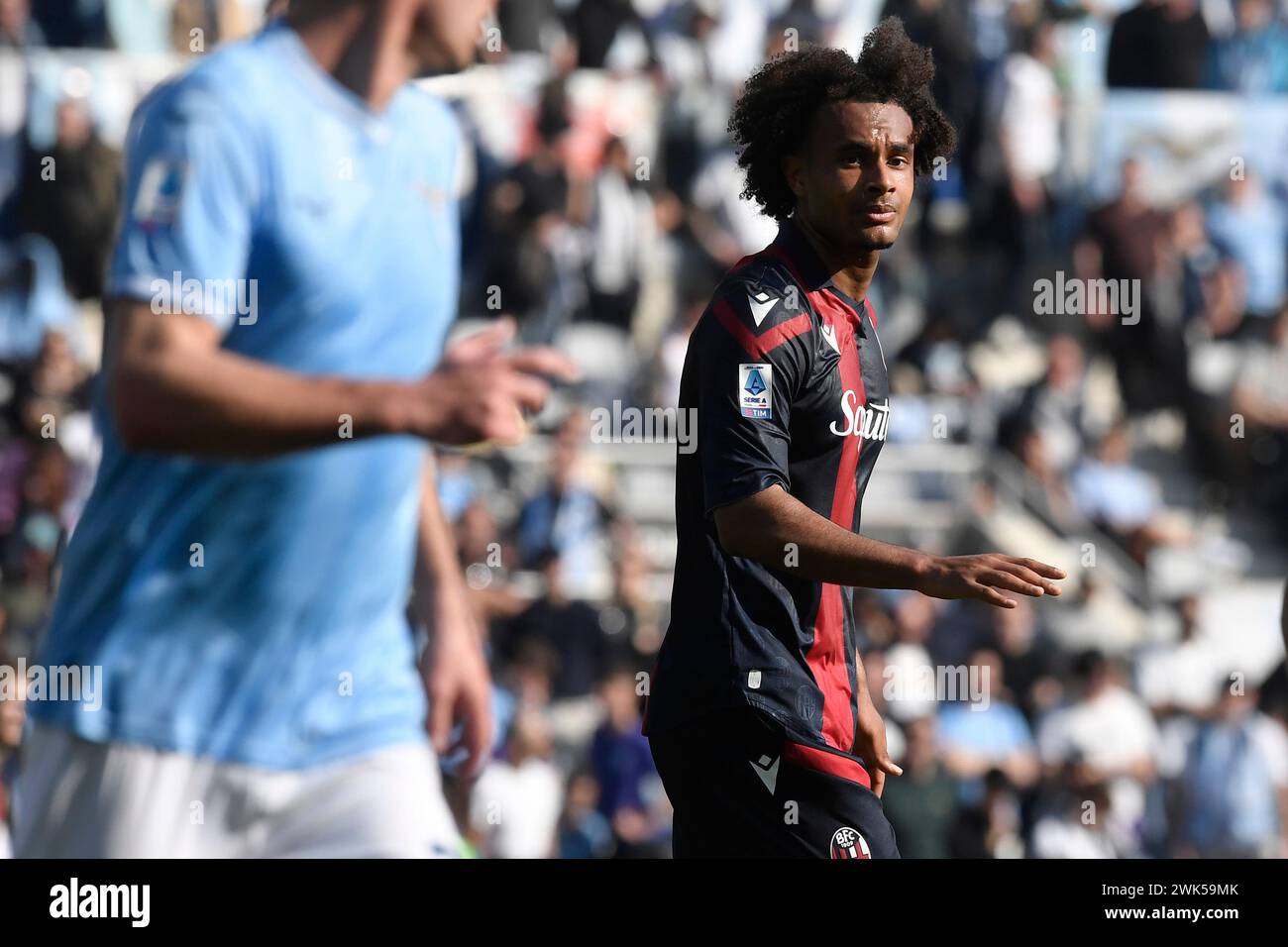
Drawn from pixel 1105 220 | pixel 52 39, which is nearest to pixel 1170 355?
pixel 1105 220

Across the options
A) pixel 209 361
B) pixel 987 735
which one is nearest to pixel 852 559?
pixel 209 361

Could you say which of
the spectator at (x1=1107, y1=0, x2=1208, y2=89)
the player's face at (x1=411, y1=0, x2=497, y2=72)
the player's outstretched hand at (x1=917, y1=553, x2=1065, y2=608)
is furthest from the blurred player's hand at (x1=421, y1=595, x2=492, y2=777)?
the spectator at (x1=1107, y1=0, x2=1208, y2=89)

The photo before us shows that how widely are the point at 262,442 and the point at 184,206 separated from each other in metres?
0.39

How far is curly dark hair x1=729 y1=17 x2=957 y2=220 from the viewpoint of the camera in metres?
3.68

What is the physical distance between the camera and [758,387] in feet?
11.2

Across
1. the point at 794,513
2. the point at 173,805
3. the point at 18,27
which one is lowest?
the point at 173,805

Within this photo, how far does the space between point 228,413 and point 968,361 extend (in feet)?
27.6

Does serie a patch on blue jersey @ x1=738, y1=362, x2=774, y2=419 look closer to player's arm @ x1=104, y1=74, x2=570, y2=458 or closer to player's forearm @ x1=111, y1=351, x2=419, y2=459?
player's arm @ x1=104, y1=74, x2=570, y2=458

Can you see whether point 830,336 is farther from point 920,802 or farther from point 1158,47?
point 1158,47

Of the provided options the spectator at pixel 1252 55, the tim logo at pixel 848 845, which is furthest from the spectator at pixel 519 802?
the spectator at pixel 1252 55

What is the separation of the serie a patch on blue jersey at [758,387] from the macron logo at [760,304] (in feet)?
0.28

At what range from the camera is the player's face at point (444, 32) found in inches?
124
